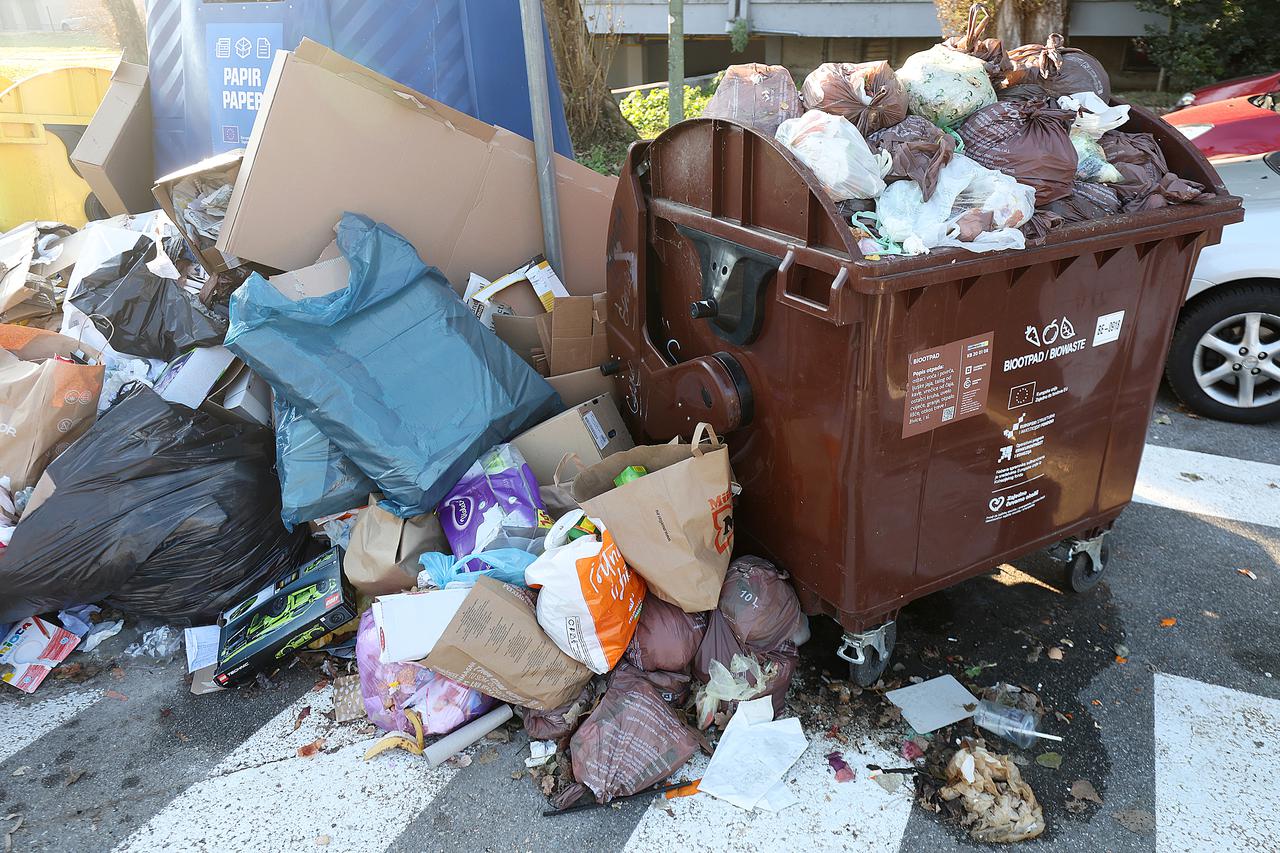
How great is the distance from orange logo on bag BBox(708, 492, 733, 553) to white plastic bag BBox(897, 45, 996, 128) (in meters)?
1.29

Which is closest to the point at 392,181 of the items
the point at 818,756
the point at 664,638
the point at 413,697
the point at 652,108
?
the point at 413,697

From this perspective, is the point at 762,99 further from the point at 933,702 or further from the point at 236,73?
the point at 236,73

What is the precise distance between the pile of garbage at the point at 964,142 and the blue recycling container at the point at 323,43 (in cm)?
209

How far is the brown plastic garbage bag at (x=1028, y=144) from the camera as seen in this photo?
238 cm

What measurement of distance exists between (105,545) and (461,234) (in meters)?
1.89

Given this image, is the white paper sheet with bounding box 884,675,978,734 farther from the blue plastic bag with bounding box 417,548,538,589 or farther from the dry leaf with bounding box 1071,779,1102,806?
the blue plastic bag with bounding box 417,548,538,589

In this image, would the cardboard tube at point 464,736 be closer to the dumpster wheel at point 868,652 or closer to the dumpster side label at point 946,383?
the dumpster wheel at point 868,652

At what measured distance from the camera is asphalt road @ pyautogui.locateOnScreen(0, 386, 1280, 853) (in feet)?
7.34

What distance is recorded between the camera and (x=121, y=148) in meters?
5.06

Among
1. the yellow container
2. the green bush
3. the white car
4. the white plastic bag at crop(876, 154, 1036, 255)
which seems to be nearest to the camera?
the white plastic bag at crop(876, 154, 1036, 255)

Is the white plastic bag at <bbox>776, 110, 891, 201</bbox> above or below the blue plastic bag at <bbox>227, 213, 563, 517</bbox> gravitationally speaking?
above

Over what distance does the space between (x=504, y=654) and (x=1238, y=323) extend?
12.8 feet

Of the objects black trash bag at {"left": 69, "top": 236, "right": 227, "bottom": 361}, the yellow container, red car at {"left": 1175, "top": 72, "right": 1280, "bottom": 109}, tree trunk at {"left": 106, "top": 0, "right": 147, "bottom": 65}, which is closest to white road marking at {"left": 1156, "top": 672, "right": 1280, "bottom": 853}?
black trash bag at {"left": 69, "top": 236, "right": 227, "bottom": 361}

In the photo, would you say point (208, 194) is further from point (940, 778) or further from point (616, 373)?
point (940, 778)
